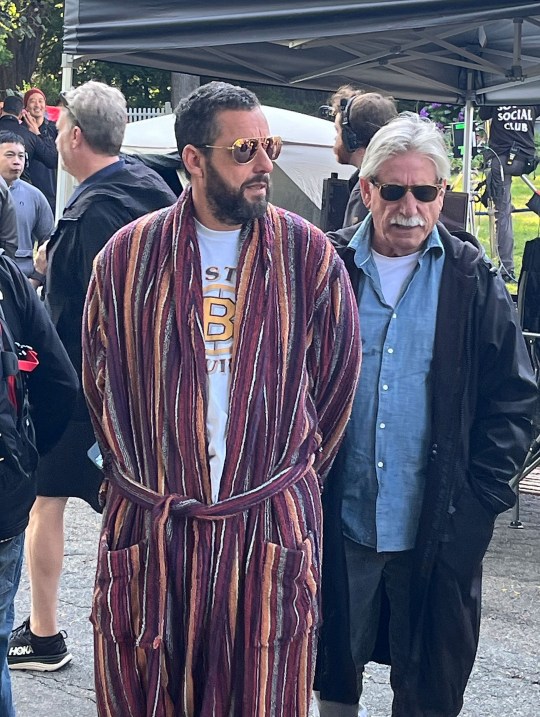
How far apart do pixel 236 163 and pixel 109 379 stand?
23.0 inches

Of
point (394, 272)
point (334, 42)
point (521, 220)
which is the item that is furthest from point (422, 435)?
point (521, 220)

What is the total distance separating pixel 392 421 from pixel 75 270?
1419mm

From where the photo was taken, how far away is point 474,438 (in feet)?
9.98

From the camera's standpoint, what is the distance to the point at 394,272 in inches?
122

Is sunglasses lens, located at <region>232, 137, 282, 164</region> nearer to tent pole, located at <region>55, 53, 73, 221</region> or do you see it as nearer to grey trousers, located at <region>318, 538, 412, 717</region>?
grey trousers, located at <region>318, 538, 412, 717</region>

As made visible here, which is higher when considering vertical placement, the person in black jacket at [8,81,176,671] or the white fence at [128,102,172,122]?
the white fence at [128,102,172,122]

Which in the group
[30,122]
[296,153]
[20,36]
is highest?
[20,36]

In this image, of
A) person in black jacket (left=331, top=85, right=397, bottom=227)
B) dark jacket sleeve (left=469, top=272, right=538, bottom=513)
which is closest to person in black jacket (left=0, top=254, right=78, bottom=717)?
dark jacket sleeve (left=469, top=272, right=538, bottom=513)

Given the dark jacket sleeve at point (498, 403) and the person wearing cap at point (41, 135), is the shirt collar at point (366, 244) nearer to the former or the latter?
the dark jacket sleeve at point (498, 403)

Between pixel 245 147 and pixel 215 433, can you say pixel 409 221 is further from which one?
pixel 215 433

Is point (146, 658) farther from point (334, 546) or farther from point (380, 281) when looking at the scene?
point (380, 281)

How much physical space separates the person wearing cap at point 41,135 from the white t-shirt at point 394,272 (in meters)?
8.78

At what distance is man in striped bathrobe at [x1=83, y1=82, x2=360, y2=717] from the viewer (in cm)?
252

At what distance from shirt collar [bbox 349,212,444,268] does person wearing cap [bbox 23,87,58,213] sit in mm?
8693
